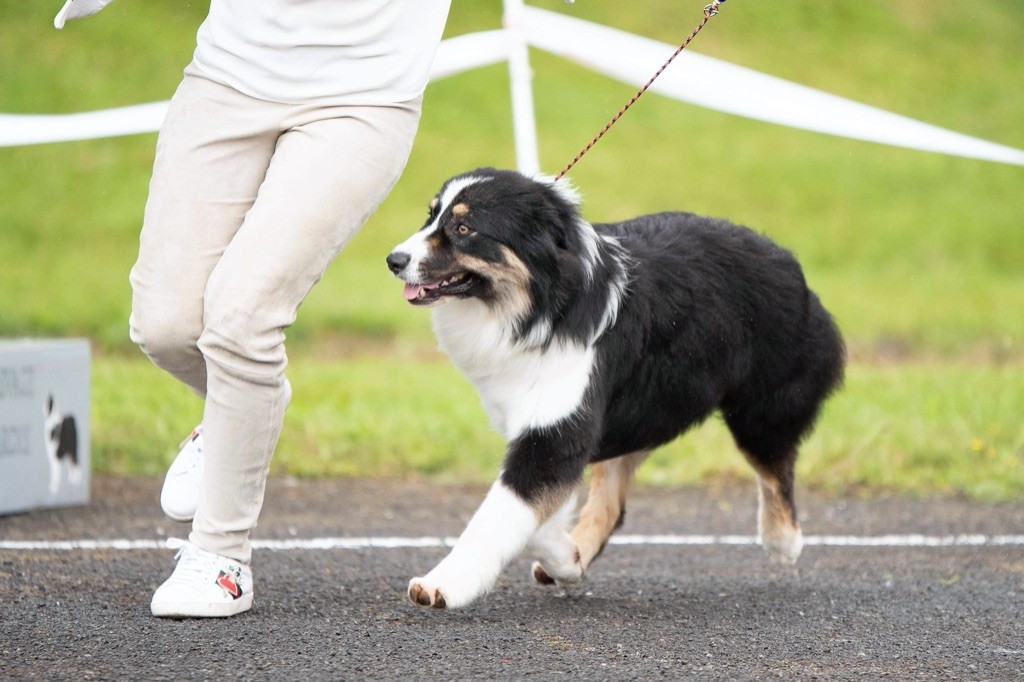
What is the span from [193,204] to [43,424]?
271 centimetres

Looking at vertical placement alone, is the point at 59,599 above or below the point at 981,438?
above

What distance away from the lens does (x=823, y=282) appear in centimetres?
1591

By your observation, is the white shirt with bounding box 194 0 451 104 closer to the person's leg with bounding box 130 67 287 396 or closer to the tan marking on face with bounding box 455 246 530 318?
the person's leg with bounding box 130 67 287 396

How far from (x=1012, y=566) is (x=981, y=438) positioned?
104 inches

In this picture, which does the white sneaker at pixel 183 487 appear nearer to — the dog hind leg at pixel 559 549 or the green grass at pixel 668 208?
the dog hind leg at pixel 559 549

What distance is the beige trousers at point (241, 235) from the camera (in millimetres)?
3961

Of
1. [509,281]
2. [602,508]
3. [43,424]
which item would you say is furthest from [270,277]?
[43,424]

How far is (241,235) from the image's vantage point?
13.0 ft

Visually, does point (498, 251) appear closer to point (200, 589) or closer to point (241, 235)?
point (241, 235)

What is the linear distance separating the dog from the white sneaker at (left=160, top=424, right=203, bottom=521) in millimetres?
2121

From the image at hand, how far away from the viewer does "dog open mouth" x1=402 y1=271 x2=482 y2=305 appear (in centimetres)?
429

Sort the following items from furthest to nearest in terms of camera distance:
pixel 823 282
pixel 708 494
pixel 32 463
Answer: pixel 823 282, pixel 708 494, pixel 32 463

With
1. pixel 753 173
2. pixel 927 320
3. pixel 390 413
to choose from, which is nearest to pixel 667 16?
pixel 753 173

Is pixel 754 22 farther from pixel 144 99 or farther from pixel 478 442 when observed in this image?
pixel 478 442
